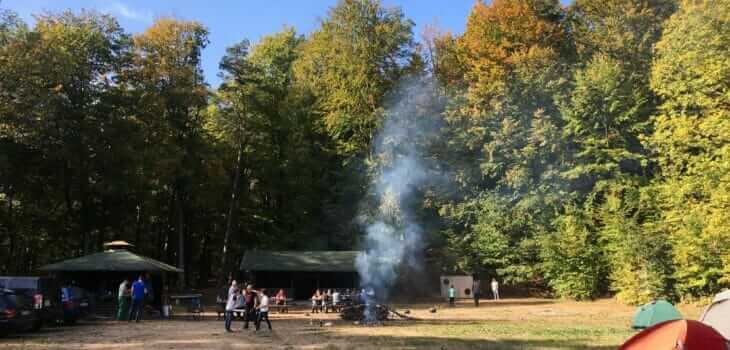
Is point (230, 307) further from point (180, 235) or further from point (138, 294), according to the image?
point (180, 235)

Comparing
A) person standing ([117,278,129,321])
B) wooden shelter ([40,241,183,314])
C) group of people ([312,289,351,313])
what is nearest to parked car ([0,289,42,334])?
person standing ([117,278,129,321])

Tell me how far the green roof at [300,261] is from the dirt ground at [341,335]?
11.6m

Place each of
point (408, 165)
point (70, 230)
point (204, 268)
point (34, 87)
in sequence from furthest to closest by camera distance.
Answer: point (204, 268), point (70, 230), point (408, 165), point (34, 87)

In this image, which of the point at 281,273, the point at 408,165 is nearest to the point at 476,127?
the point at 408,165

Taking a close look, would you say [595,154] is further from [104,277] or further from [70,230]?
[70,230]

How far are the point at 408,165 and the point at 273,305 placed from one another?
13.2 meters

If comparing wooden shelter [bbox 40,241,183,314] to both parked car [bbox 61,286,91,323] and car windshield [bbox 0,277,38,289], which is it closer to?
parked car [bbox 61,286,91,323]

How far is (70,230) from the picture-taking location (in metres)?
40.6

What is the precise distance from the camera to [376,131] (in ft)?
130

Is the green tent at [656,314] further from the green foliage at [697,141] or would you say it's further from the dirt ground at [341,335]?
the green foliage at [697,141]

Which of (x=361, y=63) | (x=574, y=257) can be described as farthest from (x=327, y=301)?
(x=361, y=63)

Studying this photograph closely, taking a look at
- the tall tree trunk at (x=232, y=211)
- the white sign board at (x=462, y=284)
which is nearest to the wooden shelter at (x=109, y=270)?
the tall tree trunk at (x=232, y=211)

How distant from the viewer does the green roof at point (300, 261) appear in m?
34.8

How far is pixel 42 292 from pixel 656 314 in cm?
1650
